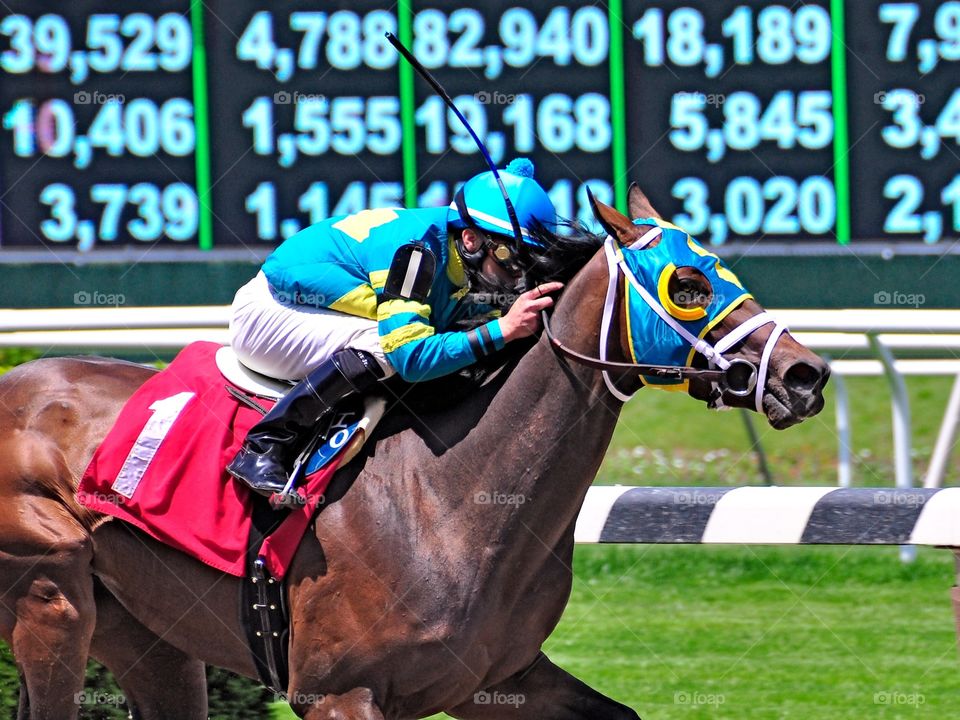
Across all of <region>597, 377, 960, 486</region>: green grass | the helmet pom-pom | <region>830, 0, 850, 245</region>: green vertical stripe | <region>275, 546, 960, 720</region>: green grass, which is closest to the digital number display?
<region>830, 0, 850, 245</region>: green vertical stripe

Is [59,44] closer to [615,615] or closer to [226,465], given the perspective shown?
[615,615]

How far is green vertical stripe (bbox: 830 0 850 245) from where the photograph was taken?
652 centimetres

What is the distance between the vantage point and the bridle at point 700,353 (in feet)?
9.35

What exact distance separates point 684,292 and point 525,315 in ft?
1.00
